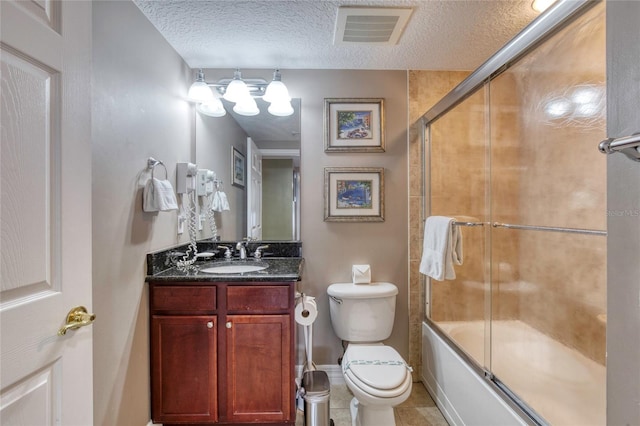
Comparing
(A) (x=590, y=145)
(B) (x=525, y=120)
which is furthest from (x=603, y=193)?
(B) (x=525, y=120)

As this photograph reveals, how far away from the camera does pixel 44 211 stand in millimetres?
678

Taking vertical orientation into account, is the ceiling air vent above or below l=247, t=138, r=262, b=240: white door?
above

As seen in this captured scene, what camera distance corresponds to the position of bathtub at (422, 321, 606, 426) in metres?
1.34

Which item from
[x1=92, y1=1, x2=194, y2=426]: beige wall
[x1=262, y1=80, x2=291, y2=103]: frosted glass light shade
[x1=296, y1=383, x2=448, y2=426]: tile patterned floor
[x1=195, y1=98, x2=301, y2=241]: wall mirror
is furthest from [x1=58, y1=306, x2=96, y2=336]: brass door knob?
[x1=262, y1=80, x2=291, y2=103]: frosted glass light shade

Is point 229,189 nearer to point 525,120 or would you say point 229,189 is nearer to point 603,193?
point 525,120

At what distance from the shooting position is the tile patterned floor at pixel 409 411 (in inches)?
65.4

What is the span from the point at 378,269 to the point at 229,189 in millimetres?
1233

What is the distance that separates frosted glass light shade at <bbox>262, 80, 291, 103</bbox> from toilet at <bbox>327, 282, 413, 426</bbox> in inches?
52.8

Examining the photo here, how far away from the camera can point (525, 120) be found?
5.67 feet

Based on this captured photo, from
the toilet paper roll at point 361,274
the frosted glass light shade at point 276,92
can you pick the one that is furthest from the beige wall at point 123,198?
the toilet paper roll at point 361,274

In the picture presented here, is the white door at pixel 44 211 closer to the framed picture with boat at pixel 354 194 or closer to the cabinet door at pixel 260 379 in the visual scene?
the cabinet door at pixel 260 379

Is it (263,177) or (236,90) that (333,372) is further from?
(236,90)

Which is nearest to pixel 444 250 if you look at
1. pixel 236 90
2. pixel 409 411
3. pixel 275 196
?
pixel 409 411

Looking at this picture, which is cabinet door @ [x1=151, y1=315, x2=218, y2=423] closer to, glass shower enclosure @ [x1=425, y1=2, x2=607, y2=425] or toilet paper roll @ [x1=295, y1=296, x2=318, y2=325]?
toilet paper roll @ [x1=295, y1=296, x2=318, y2=325]
